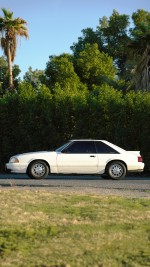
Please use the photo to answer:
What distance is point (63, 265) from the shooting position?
6.25 meters

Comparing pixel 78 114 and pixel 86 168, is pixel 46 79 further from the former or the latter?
pixel 86 168

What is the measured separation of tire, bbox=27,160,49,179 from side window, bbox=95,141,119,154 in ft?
6.48

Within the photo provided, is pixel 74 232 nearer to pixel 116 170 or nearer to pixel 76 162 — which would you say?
pixel 76 162

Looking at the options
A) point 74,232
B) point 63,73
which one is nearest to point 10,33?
point 63,73

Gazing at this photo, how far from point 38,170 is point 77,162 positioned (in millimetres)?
1407

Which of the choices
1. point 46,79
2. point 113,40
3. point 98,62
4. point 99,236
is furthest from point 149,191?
point 113,40

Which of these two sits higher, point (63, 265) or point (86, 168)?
point (86, 168)

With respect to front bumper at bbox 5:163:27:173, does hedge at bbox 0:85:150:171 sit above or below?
above

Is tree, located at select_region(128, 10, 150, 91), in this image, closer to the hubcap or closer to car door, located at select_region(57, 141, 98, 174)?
car door, located at select_region(57, 141, 98, 174)

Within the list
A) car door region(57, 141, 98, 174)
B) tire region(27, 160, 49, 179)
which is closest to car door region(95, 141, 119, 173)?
car door region(57, 141, 98, 174)

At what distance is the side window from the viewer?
1877 cm

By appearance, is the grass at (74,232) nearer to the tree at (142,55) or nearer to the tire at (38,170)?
the tire at (38,170)

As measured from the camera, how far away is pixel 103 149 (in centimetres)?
1883

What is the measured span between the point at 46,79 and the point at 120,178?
1405 inches
